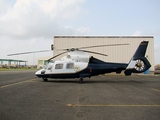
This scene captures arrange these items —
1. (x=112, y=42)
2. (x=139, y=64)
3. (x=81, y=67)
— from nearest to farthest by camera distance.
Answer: (x=81, y=67) < (x=139, y=64) < (x=112, y=42)

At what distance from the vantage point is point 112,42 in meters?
35.8

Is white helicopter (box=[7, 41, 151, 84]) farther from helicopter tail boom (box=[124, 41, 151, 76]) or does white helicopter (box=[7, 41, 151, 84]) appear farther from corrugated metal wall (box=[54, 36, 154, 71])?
corrugated metal wall (box=[54, 36, 154, 71])

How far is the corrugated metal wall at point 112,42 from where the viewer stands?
116 ft

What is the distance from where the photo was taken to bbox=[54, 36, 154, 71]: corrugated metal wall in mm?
35500

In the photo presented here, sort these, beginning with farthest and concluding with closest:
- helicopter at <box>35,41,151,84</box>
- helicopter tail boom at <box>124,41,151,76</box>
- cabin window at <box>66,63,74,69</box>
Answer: helicopter tail boom at <box>124,41,151,76</box>
cabin window at <box>66,63,74,69</box>
helicopter at <box>35,41,151,84</box>

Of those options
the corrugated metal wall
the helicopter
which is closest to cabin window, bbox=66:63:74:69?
the helicopter

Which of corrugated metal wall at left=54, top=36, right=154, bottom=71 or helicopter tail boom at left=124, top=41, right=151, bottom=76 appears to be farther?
corrugated metal wall at left=54, top=36, right=154, bottom=71

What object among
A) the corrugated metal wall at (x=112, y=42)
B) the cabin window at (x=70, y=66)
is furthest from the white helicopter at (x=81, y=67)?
the corrugated metal wall at (x=112, y=42)

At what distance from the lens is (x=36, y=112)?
6.05 m

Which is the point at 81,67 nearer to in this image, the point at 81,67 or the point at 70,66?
the point at 81,67

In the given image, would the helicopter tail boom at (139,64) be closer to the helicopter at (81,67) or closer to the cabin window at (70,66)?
the helicopter at (81,67)

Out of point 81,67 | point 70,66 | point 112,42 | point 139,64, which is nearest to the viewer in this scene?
point 81,67

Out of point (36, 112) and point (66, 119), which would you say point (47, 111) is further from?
point (66, 119)

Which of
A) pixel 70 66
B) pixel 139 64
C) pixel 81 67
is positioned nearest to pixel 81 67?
pixel 81 67
